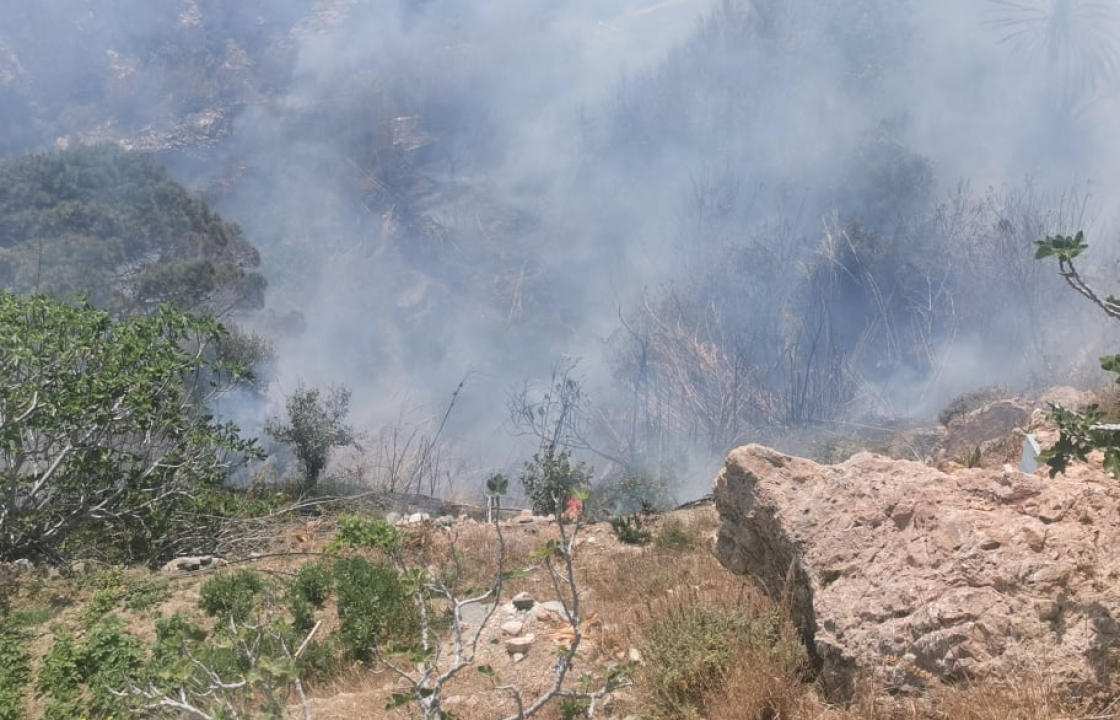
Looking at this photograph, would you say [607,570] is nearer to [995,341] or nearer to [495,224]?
[995,341]

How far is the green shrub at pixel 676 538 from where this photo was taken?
7695 mm

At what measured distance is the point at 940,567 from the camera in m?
3.44

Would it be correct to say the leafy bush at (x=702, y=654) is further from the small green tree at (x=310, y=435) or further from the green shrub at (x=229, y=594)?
the small green tree at (x=310, y=435)

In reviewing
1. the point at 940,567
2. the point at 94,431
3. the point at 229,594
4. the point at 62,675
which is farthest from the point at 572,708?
the point at 94,431

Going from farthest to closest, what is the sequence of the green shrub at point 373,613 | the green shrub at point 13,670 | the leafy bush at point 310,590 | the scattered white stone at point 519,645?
1. the leafy bush at point 310,590
2. the green shrub at point 373,613
3. the green shrub at point 13,670
4. the scattered white stone at point 519,645

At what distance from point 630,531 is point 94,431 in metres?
5.21

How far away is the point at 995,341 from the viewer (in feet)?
73.9

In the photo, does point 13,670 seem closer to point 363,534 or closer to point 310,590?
point 310,590

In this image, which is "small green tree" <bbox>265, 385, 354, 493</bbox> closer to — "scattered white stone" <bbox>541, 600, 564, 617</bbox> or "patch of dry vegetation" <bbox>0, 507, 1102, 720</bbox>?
"patch of dry vegetation" <bbox>0, 507, 1102, 720</bbox>

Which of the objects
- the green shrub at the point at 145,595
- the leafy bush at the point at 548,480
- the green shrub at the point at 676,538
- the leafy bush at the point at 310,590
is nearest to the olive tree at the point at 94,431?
the green shrub at the point at 145,595

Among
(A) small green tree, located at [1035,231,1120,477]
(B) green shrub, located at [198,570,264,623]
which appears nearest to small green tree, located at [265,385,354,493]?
(B) green shrub, located at [198,570,264,623]

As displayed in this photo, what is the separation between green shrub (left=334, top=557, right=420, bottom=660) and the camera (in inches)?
214

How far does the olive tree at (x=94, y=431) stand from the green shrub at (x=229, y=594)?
6.37 ft

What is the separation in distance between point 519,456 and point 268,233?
51.6ft
